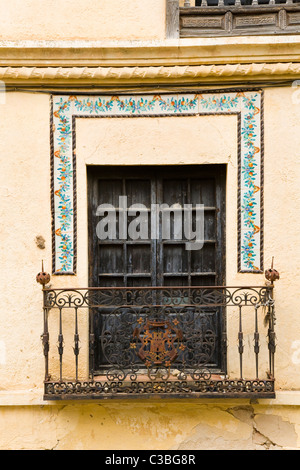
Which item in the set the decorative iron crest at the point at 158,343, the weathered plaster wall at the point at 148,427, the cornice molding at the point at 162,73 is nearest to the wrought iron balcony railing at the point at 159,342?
the decorative iron crest at the point at 158,343

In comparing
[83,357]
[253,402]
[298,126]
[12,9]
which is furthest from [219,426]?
[12,9]

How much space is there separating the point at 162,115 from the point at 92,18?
3.54 feet

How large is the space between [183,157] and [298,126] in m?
1.06

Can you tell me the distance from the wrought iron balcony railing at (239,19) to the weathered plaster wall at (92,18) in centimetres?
28

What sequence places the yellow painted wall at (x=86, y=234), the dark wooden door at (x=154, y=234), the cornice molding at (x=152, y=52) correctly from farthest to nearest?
the dark wooden door at (x=154, y=234) < the yellow painted wall at (x=86, y=234) < the cornice molding at (x=152, y=52)

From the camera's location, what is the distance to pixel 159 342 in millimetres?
3973

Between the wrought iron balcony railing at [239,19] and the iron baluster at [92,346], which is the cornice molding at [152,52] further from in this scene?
the iron baluster at [92,346]

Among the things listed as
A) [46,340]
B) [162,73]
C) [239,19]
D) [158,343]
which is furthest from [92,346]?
[239,19]

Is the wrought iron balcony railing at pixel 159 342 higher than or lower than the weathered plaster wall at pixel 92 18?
lower

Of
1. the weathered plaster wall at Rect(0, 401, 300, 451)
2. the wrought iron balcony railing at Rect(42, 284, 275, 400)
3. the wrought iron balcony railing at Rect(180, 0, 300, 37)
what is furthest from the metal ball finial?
the wrought iron balcony railing at Rect(180, 0, 300, 37)

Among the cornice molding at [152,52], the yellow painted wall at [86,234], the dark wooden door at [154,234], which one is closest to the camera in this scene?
the cornice molding at [152,52]

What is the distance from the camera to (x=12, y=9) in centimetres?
421

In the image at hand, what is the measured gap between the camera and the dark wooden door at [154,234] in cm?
437

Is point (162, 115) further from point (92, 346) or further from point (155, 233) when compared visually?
point (92, 346)
